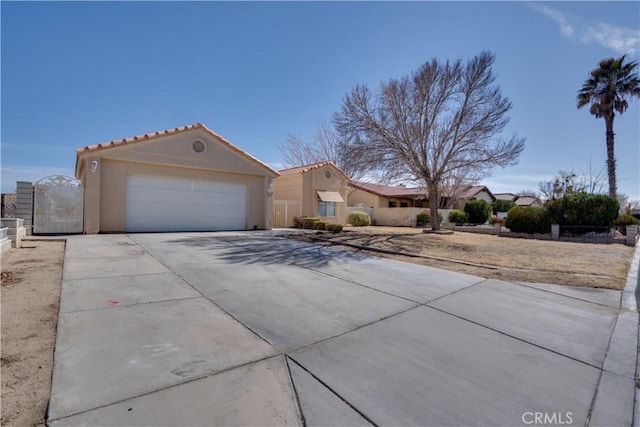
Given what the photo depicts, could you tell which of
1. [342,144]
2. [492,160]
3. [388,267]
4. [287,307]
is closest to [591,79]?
[492,160]

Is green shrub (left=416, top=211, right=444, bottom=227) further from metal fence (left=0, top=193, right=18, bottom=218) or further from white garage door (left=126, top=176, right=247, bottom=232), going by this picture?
metal fence (left=0, top=193, right=18, bottom=218)

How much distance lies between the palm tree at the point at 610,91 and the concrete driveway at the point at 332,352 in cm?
2627

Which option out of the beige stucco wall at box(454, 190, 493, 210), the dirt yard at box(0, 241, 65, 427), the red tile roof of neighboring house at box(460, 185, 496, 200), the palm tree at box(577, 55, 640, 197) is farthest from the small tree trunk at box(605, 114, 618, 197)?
the dirt yard at box(0, 241, 65, 427)

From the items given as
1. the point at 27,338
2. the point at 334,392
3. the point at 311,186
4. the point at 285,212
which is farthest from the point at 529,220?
the point at 27,338

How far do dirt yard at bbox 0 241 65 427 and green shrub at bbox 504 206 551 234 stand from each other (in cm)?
2182

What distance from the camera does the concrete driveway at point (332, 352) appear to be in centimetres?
239

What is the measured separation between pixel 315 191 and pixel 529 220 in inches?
545

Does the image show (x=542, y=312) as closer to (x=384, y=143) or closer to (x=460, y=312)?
(x=460, y=312)

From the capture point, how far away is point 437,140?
1880 cm

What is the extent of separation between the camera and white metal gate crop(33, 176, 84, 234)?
1239 cm

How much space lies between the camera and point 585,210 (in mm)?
Answer: 17312

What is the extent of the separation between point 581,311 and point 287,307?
4710mm

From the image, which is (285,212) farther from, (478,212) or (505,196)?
(505,196)

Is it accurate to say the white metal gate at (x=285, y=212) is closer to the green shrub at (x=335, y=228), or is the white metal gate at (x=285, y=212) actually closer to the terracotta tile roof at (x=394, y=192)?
the green shrub at (x=335, y=228)
